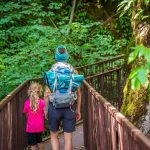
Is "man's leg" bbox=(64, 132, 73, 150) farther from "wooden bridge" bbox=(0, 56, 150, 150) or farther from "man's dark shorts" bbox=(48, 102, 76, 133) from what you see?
"wooden bridge" bbox=(0, 56, 150, 150)

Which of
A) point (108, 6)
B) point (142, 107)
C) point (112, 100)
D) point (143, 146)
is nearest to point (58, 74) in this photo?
point (142, 107)

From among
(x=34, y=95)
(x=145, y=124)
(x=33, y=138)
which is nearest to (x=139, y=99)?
(x=145, y=124)

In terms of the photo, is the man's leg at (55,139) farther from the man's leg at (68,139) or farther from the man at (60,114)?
the man's leg at (68,139)

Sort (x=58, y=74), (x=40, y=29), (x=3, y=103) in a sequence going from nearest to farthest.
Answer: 1. (x=3, y=103)
2. (x=58, y=74)
3. (x=40, y=29)

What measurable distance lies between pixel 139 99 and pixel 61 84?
1359mm

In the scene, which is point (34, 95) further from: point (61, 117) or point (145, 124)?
point (145, 124)

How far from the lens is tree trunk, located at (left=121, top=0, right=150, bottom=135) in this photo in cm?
648

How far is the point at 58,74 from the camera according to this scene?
606 cm

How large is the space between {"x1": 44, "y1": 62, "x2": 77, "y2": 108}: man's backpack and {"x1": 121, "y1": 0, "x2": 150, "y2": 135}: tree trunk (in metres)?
1.09

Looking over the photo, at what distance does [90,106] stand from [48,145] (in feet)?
6.98

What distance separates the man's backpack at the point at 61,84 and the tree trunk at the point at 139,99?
42.8 inches

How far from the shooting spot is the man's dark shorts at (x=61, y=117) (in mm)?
6242

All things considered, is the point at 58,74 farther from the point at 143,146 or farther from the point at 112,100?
the point at 112,100

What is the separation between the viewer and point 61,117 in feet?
20.7
